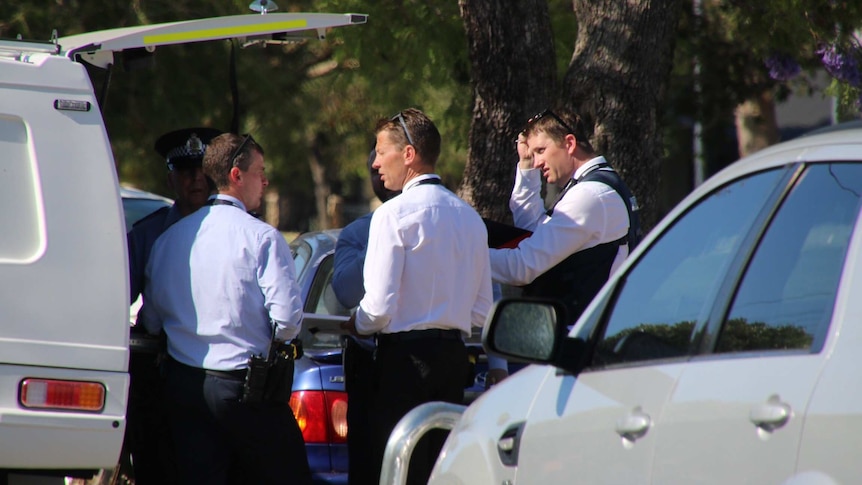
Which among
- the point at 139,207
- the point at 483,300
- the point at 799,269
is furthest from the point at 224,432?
the point at 139,207

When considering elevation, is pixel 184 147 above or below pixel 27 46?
below

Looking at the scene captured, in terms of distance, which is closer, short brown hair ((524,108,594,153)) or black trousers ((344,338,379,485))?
black trousers ((344,338,379,485))

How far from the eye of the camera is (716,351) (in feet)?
8.69

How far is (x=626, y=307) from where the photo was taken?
3035mm

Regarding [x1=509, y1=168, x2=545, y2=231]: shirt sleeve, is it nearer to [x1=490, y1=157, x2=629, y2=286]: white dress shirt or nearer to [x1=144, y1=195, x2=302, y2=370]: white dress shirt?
[x1=490, y1=157, x2=629, y2=286]: white dress shirt

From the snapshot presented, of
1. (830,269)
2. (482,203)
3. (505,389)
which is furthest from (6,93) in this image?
(482,203)

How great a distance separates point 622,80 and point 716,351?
4.51 meters

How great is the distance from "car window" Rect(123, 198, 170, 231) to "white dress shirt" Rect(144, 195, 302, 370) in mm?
4018

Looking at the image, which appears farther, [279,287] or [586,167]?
[586,167]

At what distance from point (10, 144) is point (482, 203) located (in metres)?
3.73

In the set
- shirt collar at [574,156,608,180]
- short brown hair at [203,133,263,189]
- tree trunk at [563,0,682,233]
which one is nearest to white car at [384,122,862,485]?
short brown hair at [203,133,263,189]

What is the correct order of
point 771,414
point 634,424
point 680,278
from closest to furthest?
point 771,414
point 634,424
point 680,278

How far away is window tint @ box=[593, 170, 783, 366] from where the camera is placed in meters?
2.76

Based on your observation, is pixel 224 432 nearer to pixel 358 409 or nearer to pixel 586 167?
pixel 358 409
